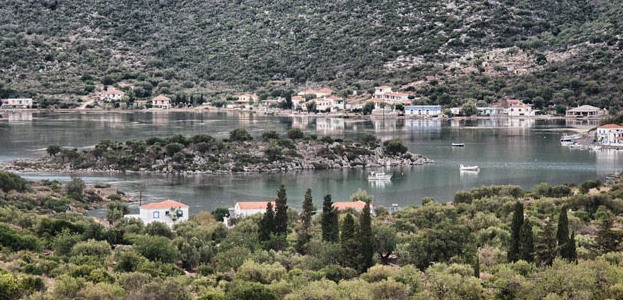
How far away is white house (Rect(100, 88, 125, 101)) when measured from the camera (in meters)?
108

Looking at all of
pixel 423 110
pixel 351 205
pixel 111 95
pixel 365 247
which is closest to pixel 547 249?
pixel 365 247

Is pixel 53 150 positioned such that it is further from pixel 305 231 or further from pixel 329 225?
pixel 329 225

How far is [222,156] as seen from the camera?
57.4 metres

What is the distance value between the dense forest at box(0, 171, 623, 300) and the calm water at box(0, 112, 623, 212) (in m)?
9.10

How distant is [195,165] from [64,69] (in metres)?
66.0

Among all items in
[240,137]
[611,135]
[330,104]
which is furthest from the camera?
[330,104]

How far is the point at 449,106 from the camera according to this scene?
3903 inches

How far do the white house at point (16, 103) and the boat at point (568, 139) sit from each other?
60.6 metres

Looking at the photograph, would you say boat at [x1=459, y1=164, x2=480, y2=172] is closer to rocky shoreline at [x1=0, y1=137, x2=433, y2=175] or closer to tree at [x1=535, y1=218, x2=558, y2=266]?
rocky shoreline at [x1=0, y1=137, x2=433, y2=175]

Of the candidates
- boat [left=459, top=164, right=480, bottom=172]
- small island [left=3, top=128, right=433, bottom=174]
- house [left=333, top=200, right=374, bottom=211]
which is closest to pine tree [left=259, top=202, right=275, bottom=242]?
house [left=333, top=200, right=374, bottom=211]

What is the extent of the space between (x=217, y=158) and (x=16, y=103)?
54607mm

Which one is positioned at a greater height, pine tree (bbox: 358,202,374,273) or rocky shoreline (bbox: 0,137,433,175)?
rocky shoreline (bbox: 0,137,433,175)

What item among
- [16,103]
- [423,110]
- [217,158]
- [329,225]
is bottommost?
[329,225]

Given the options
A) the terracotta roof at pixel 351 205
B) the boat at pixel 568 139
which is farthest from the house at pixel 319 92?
the terracotta roof at pixel 351 205
